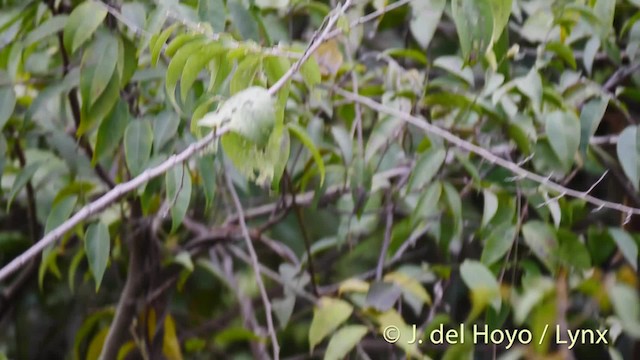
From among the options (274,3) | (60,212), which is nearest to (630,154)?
(274,3)

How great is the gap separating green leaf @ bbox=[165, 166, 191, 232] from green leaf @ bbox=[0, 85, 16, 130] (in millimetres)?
281

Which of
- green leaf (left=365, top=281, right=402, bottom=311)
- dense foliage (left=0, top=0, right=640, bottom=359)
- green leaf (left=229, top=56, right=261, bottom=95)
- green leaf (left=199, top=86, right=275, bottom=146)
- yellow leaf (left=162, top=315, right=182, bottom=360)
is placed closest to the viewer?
green leaf (left=199, top=86, right=275, bottom=146)

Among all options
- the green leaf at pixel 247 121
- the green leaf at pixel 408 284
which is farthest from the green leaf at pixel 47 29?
the green leaf at pixel 408 284

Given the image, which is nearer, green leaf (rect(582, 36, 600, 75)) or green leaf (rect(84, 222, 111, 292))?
green leaf (rect(84, 222, 111, 292))

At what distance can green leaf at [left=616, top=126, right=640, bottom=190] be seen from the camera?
1224mm

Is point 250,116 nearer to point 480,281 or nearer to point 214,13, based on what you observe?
point 214,13

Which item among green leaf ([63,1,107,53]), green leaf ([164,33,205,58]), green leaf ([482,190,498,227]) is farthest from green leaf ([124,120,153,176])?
green leaf ([482,190,498,227])

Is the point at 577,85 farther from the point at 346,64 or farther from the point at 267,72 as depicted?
the point at 267,72

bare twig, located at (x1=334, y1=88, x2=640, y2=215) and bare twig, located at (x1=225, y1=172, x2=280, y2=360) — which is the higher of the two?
bare twig, located at (x1=334, y1=88, x2=640, y2=215)

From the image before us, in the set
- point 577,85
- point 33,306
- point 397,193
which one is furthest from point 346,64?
point 33,306

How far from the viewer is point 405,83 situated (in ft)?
4.96

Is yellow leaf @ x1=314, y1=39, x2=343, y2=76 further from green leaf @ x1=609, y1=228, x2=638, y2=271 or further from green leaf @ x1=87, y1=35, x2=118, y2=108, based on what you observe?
green leaf @ x1=609, y1=228, x2=638, y2=271

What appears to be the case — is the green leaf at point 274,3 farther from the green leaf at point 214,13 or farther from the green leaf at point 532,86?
the green leaf at point 532,86

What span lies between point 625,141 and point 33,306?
4.95 ft
